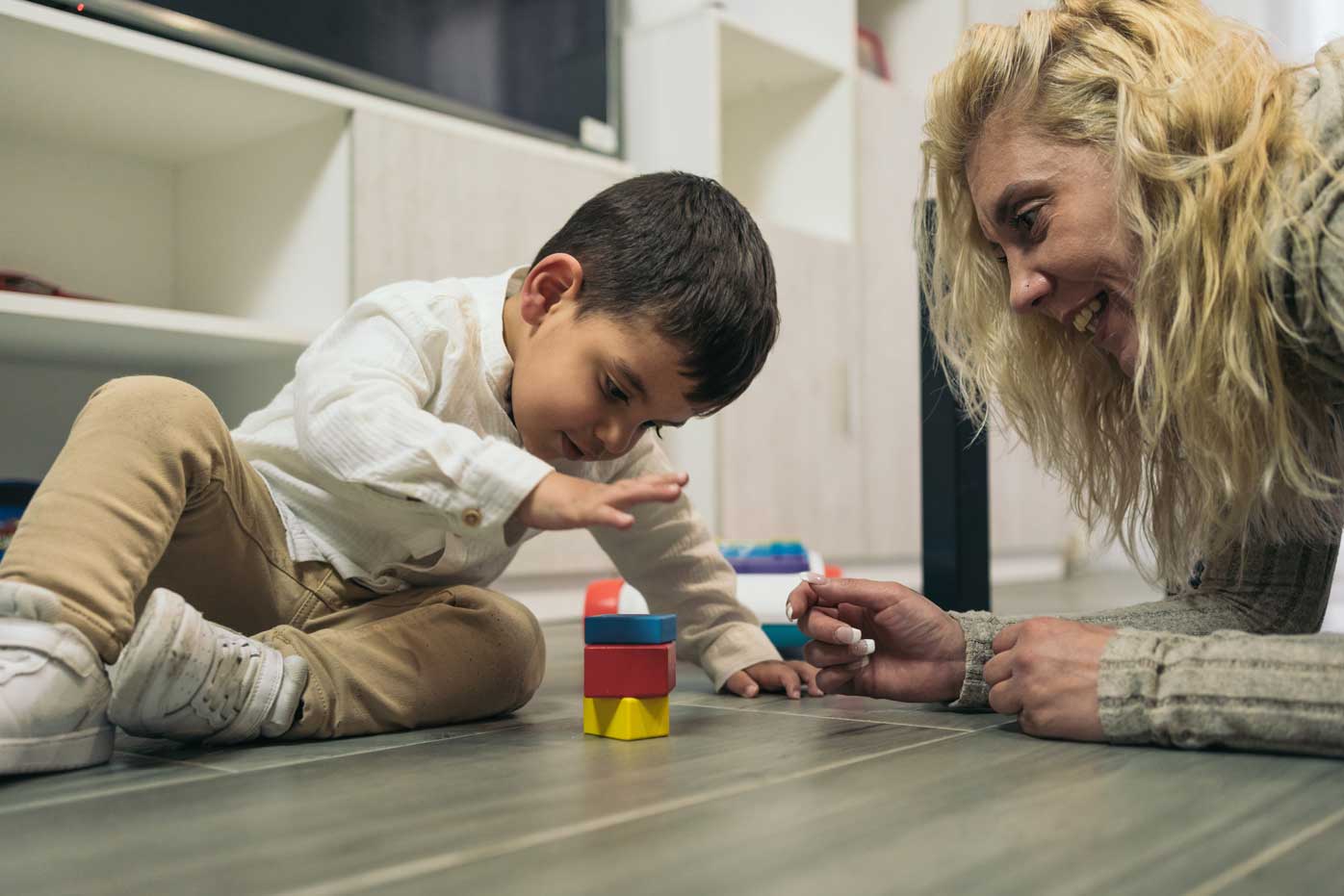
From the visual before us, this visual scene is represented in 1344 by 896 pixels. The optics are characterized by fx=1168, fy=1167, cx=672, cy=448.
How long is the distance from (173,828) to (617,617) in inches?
13.6

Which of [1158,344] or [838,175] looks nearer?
[1158,344]

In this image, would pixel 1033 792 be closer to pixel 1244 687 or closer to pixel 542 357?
pixel 1244 687

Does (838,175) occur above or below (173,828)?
above

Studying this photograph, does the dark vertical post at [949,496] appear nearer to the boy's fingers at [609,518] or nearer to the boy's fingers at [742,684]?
the boy's fingers at [742,684]

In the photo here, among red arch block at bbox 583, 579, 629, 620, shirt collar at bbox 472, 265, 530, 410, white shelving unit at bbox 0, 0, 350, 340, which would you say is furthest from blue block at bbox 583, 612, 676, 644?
white shelving unit at bbox 0, 0, 350, 340

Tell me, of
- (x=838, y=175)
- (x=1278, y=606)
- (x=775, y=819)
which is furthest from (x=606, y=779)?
(x=838, y=175)

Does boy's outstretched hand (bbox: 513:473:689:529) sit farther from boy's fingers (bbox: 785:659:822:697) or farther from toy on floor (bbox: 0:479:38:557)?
toy on floor (bbox: 0:479:38:557)

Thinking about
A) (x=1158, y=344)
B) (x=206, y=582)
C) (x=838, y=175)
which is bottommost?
(x=206, y=582)

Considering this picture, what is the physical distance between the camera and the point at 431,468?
783 mm

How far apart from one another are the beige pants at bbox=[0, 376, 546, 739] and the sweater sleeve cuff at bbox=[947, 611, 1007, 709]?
14.6 inches

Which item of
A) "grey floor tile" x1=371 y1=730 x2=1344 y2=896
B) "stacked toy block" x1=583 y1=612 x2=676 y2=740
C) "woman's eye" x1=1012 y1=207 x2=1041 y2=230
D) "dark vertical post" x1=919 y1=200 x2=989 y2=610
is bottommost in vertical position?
"grey floor tile" x1=371 y1=730 x2=1344 y2=896

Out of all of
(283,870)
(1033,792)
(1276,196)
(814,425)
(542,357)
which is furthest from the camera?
(814,425)

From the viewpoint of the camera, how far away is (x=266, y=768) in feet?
2.49

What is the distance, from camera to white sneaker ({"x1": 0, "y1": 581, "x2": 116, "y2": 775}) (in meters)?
0.68
